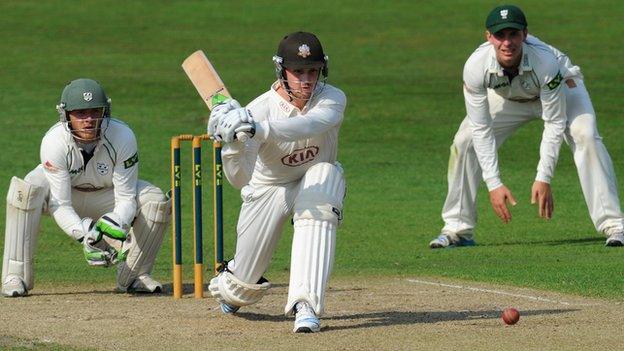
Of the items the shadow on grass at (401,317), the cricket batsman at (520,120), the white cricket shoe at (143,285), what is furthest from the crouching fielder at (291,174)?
the cricket batsman at (520,120)

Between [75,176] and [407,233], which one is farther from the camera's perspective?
[407,233]

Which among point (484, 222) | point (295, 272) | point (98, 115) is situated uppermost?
point (98, 115)

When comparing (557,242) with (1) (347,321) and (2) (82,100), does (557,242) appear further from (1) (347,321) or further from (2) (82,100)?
(2) (82,100)

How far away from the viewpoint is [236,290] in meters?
7.54

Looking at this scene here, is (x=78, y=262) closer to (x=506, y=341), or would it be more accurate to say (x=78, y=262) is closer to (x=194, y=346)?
(x=194, y=346)

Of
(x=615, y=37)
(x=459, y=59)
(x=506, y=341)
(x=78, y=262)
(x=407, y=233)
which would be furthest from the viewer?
(x=615, y=37)

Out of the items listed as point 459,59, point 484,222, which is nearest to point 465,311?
point 484,222

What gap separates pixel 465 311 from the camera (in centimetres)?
776

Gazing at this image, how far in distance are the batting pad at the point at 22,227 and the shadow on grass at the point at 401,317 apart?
1.65 metres

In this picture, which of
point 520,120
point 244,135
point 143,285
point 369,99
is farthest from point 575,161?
point 369,99

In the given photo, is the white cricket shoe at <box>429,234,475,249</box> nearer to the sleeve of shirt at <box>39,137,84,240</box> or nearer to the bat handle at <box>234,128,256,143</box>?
the sleeve of shirt at <box>39,137,84,240</box>

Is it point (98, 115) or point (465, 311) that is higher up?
point (98, 115)

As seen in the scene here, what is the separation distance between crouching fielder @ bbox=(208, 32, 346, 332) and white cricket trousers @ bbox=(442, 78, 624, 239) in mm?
3761

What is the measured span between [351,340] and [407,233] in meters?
5.02
